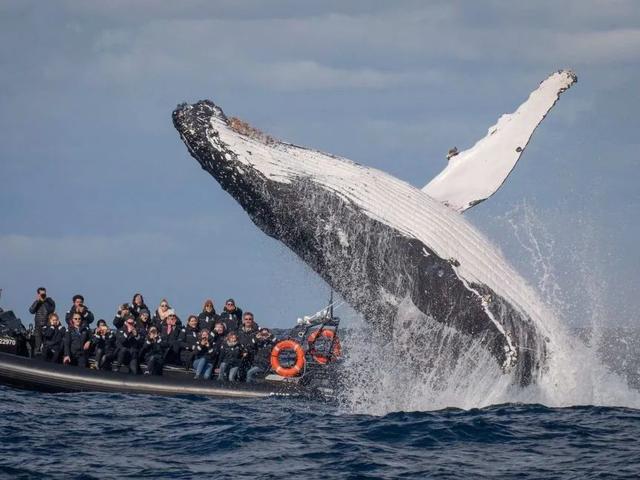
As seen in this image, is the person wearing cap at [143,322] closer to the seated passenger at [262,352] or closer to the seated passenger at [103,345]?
the seated passenger at [103,345]

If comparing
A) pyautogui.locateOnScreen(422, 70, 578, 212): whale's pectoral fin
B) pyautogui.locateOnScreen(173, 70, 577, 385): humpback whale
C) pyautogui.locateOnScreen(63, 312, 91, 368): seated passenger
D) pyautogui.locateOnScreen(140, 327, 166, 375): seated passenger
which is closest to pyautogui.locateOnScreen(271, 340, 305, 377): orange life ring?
pyautogui.locateOnScreen(140, 327, 166, 375): seated passenger

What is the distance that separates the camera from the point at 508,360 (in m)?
10.2

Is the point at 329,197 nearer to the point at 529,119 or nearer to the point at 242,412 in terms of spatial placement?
the point at 529,119

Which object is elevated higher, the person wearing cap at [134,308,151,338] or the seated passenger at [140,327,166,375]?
the person wearing cap at [134,308,151,338]

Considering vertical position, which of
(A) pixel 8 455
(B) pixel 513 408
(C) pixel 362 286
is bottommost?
(A) pixel 8 455

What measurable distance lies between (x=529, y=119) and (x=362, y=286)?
9.34 feet

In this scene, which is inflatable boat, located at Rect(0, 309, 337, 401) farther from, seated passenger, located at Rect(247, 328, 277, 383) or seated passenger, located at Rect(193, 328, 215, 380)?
seated passenger, located at Rect(247, 328, 277, 383)

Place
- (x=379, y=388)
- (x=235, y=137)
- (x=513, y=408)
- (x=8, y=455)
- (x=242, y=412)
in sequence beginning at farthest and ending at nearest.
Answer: (x=242, y=412)
(x=379, y=388)
(x=513, y=408)
(x=8, y=455)
(x=235, y=137)

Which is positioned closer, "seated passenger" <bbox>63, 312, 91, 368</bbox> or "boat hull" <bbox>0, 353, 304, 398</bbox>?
"boat hull" <bbox>0, 353, 304, 398</bbox>

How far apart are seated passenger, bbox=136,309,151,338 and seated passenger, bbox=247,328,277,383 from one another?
2.22m

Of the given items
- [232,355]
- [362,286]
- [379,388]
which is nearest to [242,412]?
[379,388]

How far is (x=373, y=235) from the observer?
9938 mm

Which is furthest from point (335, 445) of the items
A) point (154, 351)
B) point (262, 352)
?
point (154, 351)

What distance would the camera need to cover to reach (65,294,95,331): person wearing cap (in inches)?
785
